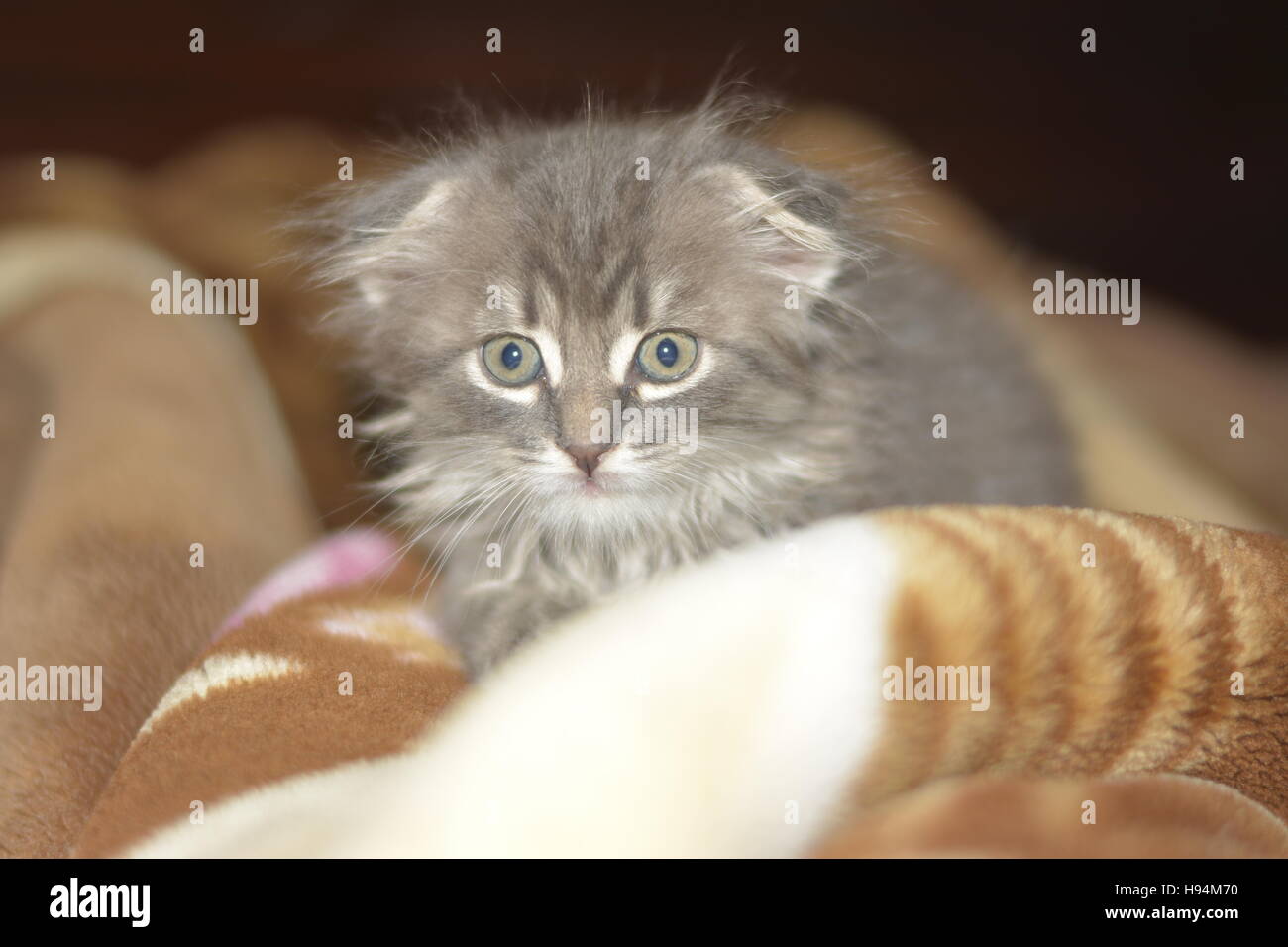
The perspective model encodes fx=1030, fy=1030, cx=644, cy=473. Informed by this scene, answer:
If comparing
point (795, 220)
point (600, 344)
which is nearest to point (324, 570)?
point (600, 344)

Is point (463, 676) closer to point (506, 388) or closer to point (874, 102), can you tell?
point (506, 388)

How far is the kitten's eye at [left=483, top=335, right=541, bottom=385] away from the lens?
141 cm

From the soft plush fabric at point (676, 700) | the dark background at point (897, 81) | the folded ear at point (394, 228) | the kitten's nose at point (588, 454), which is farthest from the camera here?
the dark background at point (897, 81)

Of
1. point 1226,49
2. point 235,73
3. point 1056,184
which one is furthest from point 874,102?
point 235,73

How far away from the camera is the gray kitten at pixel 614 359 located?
137cm

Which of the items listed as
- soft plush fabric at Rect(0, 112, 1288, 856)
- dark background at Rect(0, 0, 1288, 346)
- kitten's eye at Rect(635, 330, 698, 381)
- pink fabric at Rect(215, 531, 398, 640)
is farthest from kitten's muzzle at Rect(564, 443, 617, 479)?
dark background at Rect(0, 0, 1288, 346)

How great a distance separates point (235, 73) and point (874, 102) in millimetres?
2130

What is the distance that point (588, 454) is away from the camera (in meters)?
1.32

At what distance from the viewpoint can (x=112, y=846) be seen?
101 cm

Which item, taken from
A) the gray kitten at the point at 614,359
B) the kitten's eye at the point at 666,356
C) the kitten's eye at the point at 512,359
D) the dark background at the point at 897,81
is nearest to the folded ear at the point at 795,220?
the gray kitten at the point at 614,359

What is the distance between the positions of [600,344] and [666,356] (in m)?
0.09

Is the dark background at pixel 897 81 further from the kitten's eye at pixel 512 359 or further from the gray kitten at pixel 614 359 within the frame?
the kitten's eye at pixel 512 359

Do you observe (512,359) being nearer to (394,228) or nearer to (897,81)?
(394,228)
